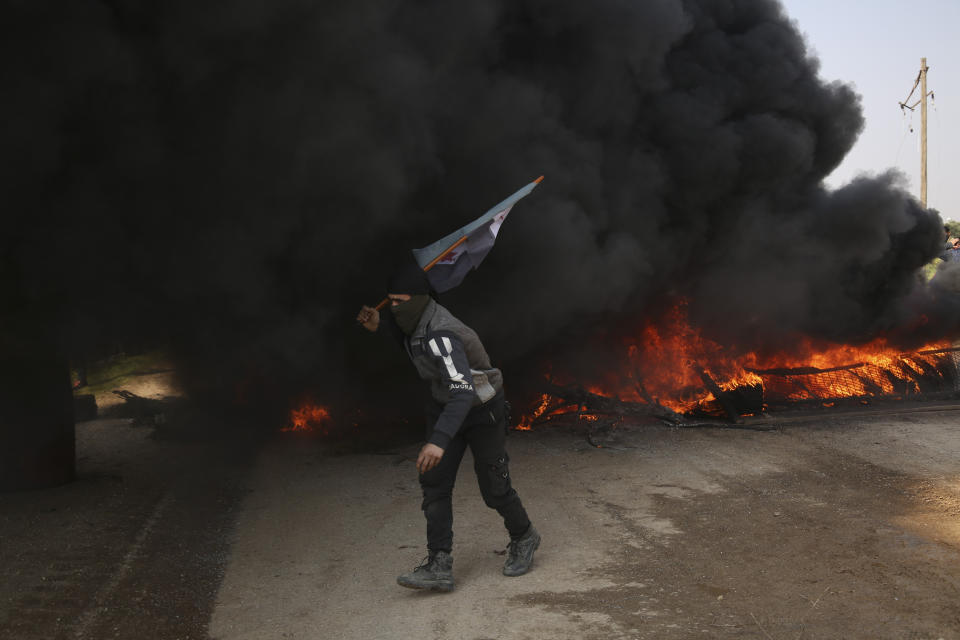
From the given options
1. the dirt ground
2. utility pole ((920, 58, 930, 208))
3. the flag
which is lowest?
the dirt ground

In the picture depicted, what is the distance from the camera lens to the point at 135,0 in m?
5.94

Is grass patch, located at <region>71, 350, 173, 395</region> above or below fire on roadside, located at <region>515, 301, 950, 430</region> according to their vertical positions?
above

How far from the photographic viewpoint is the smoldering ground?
6.11m

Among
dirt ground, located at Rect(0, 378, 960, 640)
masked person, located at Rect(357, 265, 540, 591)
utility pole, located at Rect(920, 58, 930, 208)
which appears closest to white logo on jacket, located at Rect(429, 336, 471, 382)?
masked person, located at Rect(357, 265, 540, 591)

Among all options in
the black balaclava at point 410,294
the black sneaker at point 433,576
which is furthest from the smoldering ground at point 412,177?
the black sneaker at point 433,576

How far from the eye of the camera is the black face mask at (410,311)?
13.1 ft

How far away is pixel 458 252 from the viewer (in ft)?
14.6

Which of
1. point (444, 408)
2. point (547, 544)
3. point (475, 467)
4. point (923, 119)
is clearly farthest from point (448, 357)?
point (923, 119)

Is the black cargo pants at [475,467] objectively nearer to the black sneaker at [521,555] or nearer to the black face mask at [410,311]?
the black sneaker at [521,555]

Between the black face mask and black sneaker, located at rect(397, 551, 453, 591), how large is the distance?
1.23 meters

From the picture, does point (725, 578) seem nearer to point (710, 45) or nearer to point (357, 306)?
point (357, 306)

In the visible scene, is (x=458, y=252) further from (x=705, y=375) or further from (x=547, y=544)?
(x=705, y=375)

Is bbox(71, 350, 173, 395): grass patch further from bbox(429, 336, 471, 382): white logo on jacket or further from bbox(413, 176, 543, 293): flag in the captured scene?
bbox(429, 336, 471, 382): white logo on jacket

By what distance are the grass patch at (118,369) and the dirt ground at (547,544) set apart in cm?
653
